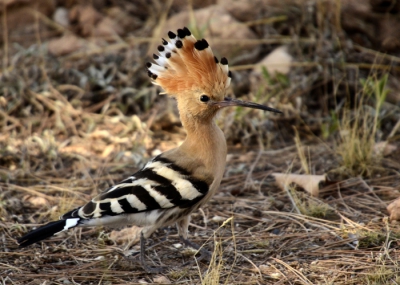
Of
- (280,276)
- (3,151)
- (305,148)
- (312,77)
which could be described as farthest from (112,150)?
(280,276)

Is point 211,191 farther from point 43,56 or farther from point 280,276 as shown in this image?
point 43,56

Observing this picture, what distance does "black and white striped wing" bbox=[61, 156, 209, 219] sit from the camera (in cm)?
311

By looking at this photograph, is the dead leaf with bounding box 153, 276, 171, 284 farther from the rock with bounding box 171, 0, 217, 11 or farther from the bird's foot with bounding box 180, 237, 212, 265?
the rock with bounding box 171, 0, 217, 11

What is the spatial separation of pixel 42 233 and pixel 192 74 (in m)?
1.11

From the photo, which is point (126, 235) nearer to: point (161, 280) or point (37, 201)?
point (161, 280)

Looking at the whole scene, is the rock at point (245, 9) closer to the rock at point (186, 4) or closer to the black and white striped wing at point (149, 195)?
the rock at point (186, 4)

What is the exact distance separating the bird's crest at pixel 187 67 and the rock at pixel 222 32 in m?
2.16

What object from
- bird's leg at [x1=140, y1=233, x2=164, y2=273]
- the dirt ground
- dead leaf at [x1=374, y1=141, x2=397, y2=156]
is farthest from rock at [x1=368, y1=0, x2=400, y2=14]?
bird's leg at [x1=140, y1=233, x2=164, y2=273]

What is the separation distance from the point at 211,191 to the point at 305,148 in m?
1.65

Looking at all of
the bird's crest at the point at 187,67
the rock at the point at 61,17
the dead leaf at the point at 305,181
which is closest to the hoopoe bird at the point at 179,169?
the bird's crest at the point at 187,67

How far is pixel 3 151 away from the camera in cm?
458

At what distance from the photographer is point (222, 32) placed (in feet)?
19.2

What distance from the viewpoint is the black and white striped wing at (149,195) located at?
3107 mm

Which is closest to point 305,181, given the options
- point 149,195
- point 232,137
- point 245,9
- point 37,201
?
point 232,137
